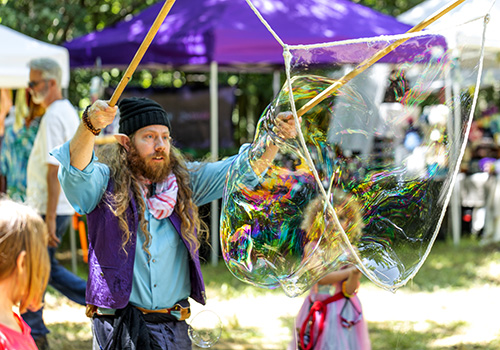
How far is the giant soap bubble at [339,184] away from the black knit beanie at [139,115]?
40 cm

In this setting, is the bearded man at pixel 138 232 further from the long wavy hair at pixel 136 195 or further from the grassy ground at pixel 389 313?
the grassy ground at pixel 389 313

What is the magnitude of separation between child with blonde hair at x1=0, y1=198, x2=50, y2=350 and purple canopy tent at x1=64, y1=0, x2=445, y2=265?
5.34 m

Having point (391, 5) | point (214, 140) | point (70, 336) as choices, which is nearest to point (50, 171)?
point (70, 336)

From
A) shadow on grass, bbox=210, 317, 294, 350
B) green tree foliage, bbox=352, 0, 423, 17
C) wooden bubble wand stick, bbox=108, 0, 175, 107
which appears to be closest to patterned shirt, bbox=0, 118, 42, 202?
shadow on grass, bbox=210, 317, 294, 350

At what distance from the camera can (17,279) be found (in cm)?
215

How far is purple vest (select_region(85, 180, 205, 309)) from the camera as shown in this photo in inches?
112

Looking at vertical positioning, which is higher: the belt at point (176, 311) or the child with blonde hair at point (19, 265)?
the child with blonde hair at point (19, 265)

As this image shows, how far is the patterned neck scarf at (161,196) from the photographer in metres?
2.98

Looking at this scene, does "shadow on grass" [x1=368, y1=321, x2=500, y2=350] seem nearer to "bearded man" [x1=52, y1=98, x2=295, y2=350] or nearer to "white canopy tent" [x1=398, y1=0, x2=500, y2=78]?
"white canopy tent" [x1=398, y1=0, x2=500, y2=78]

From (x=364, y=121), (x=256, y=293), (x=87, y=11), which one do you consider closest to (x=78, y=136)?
(x=364, y=121)

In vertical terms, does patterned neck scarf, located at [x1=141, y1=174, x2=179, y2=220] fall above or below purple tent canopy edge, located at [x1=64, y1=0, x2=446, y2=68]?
below

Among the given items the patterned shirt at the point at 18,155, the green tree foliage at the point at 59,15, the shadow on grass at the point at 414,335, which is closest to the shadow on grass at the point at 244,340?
the shadow on grass at the point at 414,335

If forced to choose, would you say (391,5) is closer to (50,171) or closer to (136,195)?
(50,171)

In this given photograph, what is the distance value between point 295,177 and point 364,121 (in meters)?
0.45
